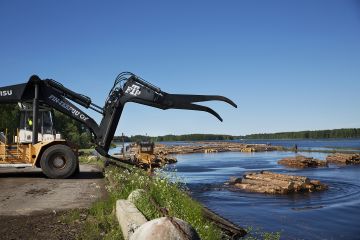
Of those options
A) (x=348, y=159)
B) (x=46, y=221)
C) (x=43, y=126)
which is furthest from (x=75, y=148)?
(x=348, y=159)

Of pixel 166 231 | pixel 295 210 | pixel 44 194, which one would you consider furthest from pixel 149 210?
pixel 295 210

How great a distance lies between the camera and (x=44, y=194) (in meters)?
12.1

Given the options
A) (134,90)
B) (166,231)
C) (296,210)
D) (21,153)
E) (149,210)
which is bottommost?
(296,210)

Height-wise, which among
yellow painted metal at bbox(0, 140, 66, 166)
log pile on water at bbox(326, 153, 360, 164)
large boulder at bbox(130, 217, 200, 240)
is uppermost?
yellow painted metal at bbox(0, 140, 66, 166)

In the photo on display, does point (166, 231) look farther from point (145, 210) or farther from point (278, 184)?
point (278, 184)

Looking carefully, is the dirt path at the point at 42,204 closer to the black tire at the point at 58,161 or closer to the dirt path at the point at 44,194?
the dirt path at the point at 44,194

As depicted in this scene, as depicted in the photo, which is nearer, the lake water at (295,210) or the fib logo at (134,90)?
the lake water at (295,210)

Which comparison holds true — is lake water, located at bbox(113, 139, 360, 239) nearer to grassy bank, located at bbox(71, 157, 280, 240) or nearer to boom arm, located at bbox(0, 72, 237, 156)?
grassy bank, located at bbox(71, 157, 280, 240)

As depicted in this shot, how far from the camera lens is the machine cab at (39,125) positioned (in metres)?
16.9

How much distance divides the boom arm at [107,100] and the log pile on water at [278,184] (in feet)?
26.9

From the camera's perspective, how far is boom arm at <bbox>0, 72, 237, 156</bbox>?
52.7 feet

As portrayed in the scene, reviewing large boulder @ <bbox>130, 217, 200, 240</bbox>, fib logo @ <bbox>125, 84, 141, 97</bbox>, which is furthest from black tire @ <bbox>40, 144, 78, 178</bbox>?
large boulder @ <bbox>130, 217, 200, 240</bbox>

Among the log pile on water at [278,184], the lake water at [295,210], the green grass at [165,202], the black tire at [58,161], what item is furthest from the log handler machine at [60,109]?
the log pile on water at [278,184]

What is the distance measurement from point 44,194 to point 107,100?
18.7ft
